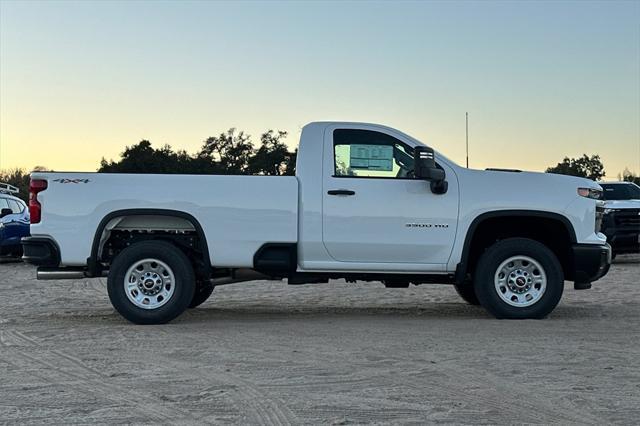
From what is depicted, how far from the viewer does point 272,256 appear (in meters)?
8.01

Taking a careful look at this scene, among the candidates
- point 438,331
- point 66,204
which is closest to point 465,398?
point 438,331

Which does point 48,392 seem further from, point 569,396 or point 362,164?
point 362,164

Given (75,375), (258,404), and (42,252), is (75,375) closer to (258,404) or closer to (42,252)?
(258,404)

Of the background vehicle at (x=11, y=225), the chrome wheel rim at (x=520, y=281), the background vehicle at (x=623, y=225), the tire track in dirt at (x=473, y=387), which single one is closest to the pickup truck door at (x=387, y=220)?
the chrome wheel rim at (x=520, y=281)

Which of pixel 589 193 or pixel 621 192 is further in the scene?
pixel 621 192

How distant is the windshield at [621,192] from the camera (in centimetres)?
1670

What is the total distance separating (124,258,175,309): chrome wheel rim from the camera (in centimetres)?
790

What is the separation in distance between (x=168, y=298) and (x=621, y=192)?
12321 millimetres

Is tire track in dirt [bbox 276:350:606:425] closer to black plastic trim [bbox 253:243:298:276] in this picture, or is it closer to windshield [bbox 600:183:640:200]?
black plastic trim [bbox 253:243:298:276]

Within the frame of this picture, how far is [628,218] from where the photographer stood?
15906mm

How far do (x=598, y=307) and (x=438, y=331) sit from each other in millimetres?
3173

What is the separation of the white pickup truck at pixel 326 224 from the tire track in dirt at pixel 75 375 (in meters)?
1.31

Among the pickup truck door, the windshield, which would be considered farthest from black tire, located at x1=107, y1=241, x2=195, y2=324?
the windshield

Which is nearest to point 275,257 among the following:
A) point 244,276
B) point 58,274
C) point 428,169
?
point 244,276
